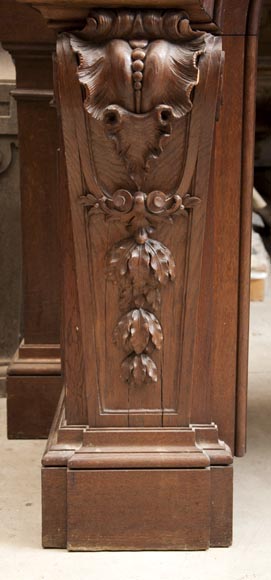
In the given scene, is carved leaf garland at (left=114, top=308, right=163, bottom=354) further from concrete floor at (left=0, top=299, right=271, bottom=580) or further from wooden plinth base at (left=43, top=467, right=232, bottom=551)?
concrete floor at (left=0, top=299, right=271, bottom=580)

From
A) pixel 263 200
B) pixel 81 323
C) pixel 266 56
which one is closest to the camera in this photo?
pixel 81 323

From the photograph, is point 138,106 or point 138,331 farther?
point 138,331

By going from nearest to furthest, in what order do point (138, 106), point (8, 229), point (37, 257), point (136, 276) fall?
point (138, 106) < point (136, 276) < point (37, 257) < point (8, 229)

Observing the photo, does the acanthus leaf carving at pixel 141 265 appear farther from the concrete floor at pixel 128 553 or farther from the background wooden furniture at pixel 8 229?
the background wooden furniture at pixel 8 229

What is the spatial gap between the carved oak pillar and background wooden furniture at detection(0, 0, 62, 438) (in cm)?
63

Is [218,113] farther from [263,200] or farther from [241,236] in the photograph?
[263,200]

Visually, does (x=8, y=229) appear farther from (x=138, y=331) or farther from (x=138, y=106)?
(x=138, y=106)

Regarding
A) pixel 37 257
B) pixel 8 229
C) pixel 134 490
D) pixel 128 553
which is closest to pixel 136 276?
pixel 134 490

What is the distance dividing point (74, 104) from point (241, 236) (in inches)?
19.6

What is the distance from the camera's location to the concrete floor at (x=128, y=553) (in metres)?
1.88

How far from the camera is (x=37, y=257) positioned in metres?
2.72

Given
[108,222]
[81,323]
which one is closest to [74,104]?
[108,222]

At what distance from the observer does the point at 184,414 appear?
1.99m

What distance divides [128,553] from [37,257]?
1.01m
